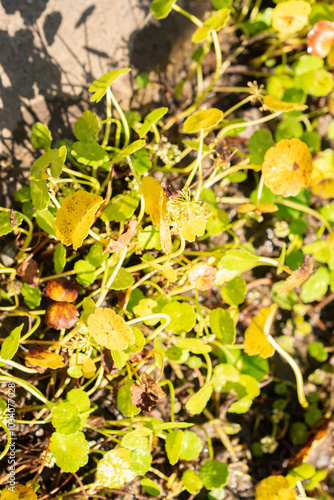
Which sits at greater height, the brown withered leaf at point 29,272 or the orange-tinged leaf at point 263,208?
the brown withered leaf at point 29,272

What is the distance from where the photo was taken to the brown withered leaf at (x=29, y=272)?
1.02 meters

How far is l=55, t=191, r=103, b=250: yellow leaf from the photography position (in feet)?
2.68

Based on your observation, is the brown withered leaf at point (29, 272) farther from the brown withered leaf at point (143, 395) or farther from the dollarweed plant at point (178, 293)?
the brown withered leaf at point (143, 395)

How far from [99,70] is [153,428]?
1028 millimetres

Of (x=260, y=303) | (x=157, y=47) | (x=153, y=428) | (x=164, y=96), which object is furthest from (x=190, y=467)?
(x=157, y=47)

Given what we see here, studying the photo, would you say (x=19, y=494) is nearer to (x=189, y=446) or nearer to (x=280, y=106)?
(x=189, y=446)

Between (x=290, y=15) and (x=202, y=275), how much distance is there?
76cm

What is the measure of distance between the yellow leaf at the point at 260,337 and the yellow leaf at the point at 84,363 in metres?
0.40

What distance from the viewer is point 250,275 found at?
1.36 metres

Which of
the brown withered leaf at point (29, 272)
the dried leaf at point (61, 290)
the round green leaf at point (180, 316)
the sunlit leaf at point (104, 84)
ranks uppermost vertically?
the sunlit leaf at point (104, 84)

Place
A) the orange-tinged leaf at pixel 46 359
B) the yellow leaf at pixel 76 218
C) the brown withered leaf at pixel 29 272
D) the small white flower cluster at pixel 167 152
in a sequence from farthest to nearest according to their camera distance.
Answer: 1. the small white flower cluster at pixel 167 152
2. the brown withered leaf at pixel 29 272
3. the orange-tinged leaf at pixel 46 359
4. the yellow leaf at pixel 76 218

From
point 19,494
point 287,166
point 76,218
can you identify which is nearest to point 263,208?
point 287,166

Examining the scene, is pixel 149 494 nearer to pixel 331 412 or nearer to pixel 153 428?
pixel 153 428

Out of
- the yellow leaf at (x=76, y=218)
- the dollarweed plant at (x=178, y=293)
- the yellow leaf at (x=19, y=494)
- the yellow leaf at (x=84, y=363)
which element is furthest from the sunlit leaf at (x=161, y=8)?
the yellow leaf at (x=19, y=494)
